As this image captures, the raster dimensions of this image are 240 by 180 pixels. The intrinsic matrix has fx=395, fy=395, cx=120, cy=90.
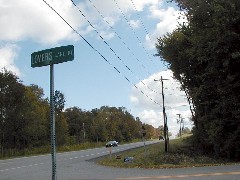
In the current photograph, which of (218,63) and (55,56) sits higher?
(218,63)

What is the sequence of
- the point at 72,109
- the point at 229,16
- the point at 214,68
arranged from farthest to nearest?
the point at 72,109, the point at 214,68, the point at 229,16

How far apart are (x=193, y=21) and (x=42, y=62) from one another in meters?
28.1

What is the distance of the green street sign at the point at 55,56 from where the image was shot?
24.4ft

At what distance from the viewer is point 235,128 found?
33188 millimetres

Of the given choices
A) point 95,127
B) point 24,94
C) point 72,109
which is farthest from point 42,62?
point 72,109

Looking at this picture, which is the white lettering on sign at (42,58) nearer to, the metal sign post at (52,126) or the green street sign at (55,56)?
the green street sign at (55,56)

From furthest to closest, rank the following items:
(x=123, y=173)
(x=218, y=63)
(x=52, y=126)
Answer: (x=218, y=63) < (x=123, y=173) < (x=52, y=126)

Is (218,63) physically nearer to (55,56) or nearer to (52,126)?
(55,56)

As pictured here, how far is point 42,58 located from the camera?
24.8ft

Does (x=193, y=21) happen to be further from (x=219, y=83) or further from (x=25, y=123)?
(x=25, y=123)

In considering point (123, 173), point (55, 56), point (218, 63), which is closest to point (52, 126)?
point (55, 56)

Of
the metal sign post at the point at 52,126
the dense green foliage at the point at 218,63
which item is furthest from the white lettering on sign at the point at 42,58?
the dense green foliage at the point at 218,63

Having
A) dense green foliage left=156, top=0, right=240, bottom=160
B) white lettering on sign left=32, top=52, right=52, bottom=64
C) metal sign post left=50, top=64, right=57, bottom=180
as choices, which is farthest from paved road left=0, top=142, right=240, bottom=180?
dense green foliage left=156, top=0, right=240, bottom=160

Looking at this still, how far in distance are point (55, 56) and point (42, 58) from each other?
0.28 m
